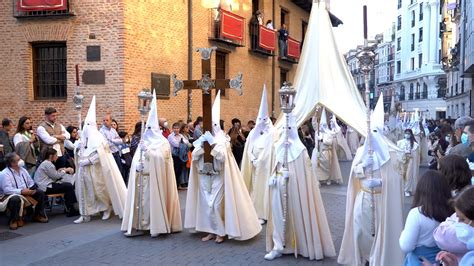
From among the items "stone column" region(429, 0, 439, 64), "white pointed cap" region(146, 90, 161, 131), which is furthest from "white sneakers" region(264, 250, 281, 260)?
"stone column" region(429, 0, 439, 64)

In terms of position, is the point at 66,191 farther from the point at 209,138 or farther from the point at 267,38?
the point at 267,38

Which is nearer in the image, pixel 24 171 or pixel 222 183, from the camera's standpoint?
pixel 222 183

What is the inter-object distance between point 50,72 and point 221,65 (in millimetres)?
6916

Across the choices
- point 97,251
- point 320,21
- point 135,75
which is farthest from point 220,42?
point 97,251

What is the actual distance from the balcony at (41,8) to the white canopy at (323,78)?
7.58 meters

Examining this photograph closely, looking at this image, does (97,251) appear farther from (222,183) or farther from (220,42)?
(220,42)

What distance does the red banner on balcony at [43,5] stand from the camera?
1291 centimetres

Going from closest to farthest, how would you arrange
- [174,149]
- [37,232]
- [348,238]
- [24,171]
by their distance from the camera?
[348,238]
[37,232]
[24,171]
[174,149]

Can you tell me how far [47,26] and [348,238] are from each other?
11.0 meters

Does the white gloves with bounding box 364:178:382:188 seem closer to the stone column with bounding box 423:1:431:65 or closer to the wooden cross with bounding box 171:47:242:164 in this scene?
the wooden cross with bounding box 171:47:242:164

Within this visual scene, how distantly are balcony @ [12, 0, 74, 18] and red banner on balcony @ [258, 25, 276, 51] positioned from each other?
9297 millimetres

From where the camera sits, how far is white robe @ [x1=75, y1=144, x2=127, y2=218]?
352 inches

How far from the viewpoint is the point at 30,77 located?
13.6 meters

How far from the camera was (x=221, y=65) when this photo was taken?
18.5 metres
